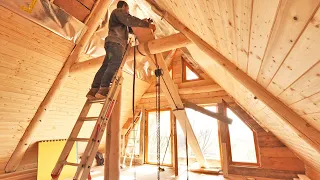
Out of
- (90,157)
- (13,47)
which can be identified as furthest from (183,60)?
(90,157)

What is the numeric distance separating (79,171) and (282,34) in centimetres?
172

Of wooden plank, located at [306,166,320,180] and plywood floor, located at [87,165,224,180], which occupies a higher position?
wooden plank, located at [306,166,320,180]

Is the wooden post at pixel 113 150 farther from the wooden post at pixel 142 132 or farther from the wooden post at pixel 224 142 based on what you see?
the wooden post at pixel 142 132

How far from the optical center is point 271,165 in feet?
13.0

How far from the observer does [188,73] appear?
18.3 feet

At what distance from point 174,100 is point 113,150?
1714 millimetres

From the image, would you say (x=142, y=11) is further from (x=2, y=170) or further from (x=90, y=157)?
(x=2, y=170)

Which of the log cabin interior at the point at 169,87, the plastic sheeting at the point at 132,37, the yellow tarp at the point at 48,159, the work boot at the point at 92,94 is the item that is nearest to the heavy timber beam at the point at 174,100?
the log cabin interior at the point at 169,87

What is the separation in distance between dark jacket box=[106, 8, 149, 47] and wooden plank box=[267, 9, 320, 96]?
1700mm

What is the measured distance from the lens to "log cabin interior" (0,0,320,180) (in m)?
0.90

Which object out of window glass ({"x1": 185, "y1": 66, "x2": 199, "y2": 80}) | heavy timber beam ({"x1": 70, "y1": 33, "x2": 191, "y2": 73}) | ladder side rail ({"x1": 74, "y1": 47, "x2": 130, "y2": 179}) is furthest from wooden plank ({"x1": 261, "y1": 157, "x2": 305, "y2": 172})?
ladder side rail ({"x1": 74, "y1": 47, "x2": 130, "y2": 179})

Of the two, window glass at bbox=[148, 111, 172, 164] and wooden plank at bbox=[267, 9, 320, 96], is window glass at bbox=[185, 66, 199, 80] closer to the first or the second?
window glass at bbox=[148, 111, 172, 164]

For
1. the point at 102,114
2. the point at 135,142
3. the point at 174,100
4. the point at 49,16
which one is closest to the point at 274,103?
the point at 102,114

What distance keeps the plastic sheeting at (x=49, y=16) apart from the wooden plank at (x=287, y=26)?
3.06 m
